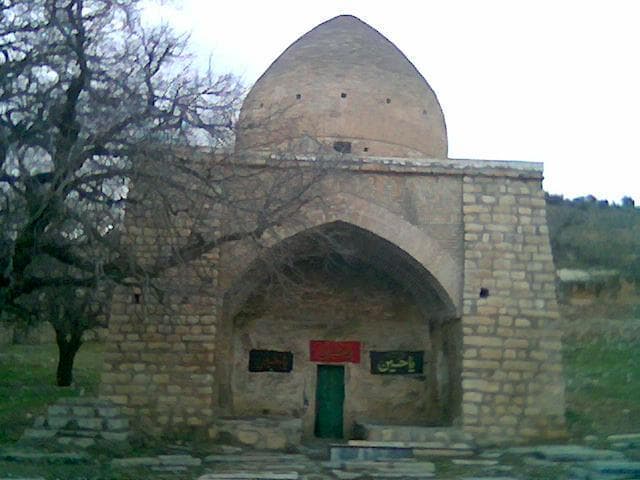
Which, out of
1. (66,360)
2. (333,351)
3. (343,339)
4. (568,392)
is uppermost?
(343,339)

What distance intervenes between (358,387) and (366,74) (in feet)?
17.3

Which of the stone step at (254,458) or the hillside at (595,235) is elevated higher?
the hillside at (595,235)

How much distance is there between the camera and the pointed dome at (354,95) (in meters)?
12.2

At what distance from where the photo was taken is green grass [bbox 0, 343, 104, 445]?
1017cm

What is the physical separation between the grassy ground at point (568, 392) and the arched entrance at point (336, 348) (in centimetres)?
246

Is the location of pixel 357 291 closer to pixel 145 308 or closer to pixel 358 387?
pixel 358 387

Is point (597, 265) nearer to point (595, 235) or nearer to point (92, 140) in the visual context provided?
point (595, 235)

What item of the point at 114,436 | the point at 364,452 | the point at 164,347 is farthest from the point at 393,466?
the point at 164,347

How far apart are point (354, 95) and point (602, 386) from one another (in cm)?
A: 635

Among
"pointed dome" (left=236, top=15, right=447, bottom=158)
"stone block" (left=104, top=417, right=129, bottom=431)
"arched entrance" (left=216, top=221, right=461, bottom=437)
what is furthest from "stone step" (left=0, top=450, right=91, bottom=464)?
"pointed dome" (left=236, top=15, right=447, bottom=158)

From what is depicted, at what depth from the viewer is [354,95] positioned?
40.6 feet

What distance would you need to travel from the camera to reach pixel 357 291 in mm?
12375

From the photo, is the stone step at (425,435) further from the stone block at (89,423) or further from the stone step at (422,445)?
the stone block at (89,423)

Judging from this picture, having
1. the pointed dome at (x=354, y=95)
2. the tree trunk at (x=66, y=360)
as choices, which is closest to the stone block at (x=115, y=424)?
the pointed dome at (x=354, y=95)
